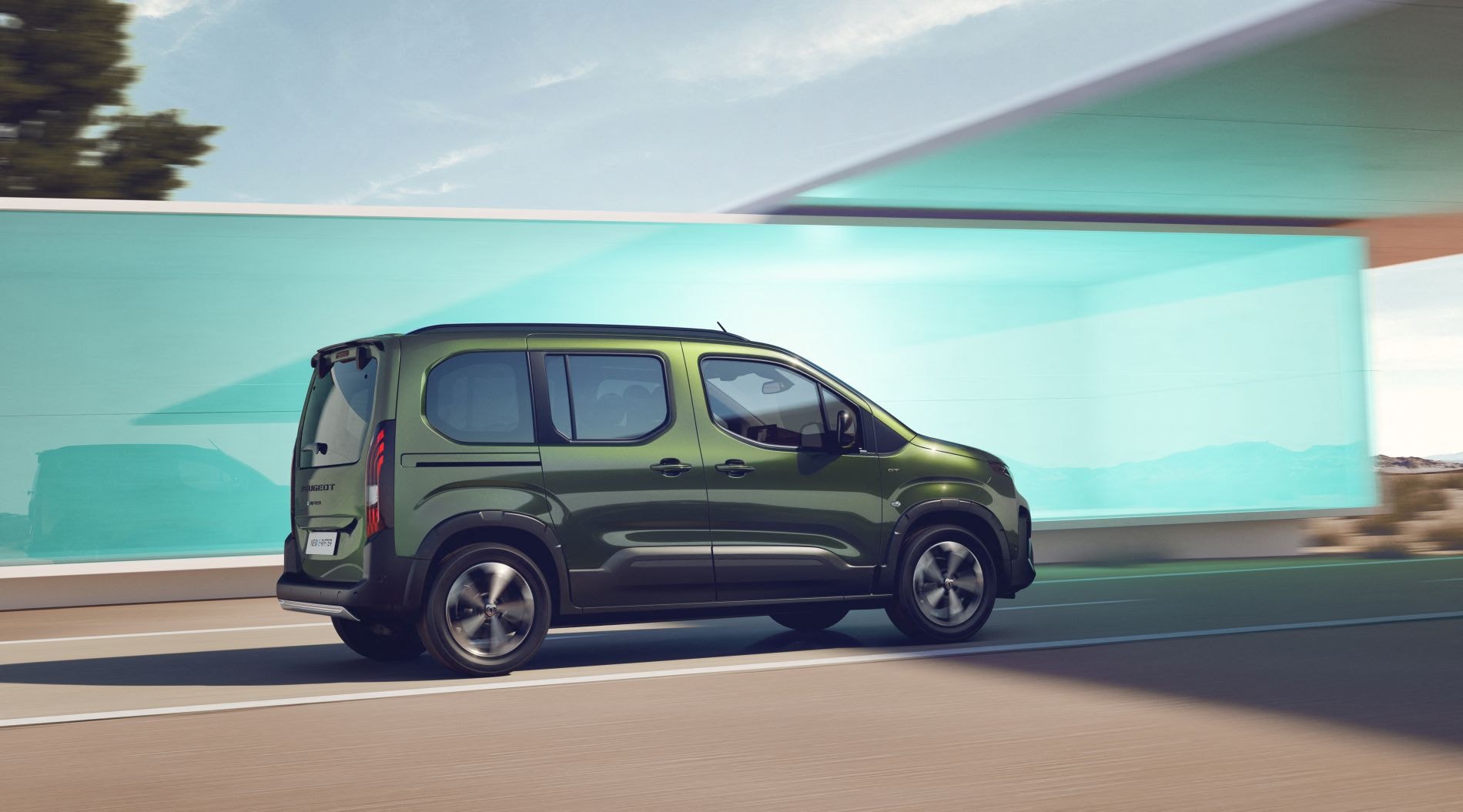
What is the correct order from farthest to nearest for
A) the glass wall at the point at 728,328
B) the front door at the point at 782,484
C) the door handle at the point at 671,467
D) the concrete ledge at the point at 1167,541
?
1. the concrete ledge at the point at 1167,541
2. the glass wall at the point at 728,328
3. the front door at the point at 782,484
4. the door handle at the point at 671,467

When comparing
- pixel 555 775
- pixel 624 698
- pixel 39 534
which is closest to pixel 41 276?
pixel 39 534

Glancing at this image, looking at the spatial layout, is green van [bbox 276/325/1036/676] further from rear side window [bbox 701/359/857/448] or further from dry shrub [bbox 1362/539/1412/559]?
dry shrub [bbox 1362/539/1412/559]

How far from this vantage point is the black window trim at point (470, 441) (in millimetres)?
8102

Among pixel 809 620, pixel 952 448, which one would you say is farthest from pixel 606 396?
pixel 809 620

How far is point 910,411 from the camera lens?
1675 cm

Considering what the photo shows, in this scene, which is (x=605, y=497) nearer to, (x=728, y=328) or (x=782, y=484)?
(x=782, y=484)

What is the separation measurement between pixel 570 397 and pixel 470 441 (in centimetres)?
66

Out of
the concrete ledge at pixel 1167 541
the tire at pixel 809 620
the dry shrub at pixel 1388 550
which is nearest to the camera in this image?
the tire at pixel 809 620

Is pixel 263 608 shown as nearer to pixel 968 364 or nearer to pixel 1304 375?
pixel 968 364

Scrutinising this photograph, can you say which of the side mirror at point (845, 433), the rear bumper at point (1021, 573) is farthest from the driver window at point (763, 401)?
the rear bumper at point (1021, 573)

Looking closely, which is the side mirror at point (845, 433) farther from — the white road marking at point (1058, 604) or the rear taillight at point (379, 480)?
the white road marking at point (1058, 604)

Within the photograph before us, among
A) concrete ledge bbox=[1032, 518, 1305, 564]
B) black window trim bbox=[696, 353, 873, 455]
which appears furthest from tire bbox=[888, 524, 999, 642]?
concrete ledge bbox=[1032, 518, 1305, 564]

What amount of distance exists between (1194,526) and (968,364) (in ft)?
11.6

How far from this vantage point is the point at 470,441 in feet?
26.9
